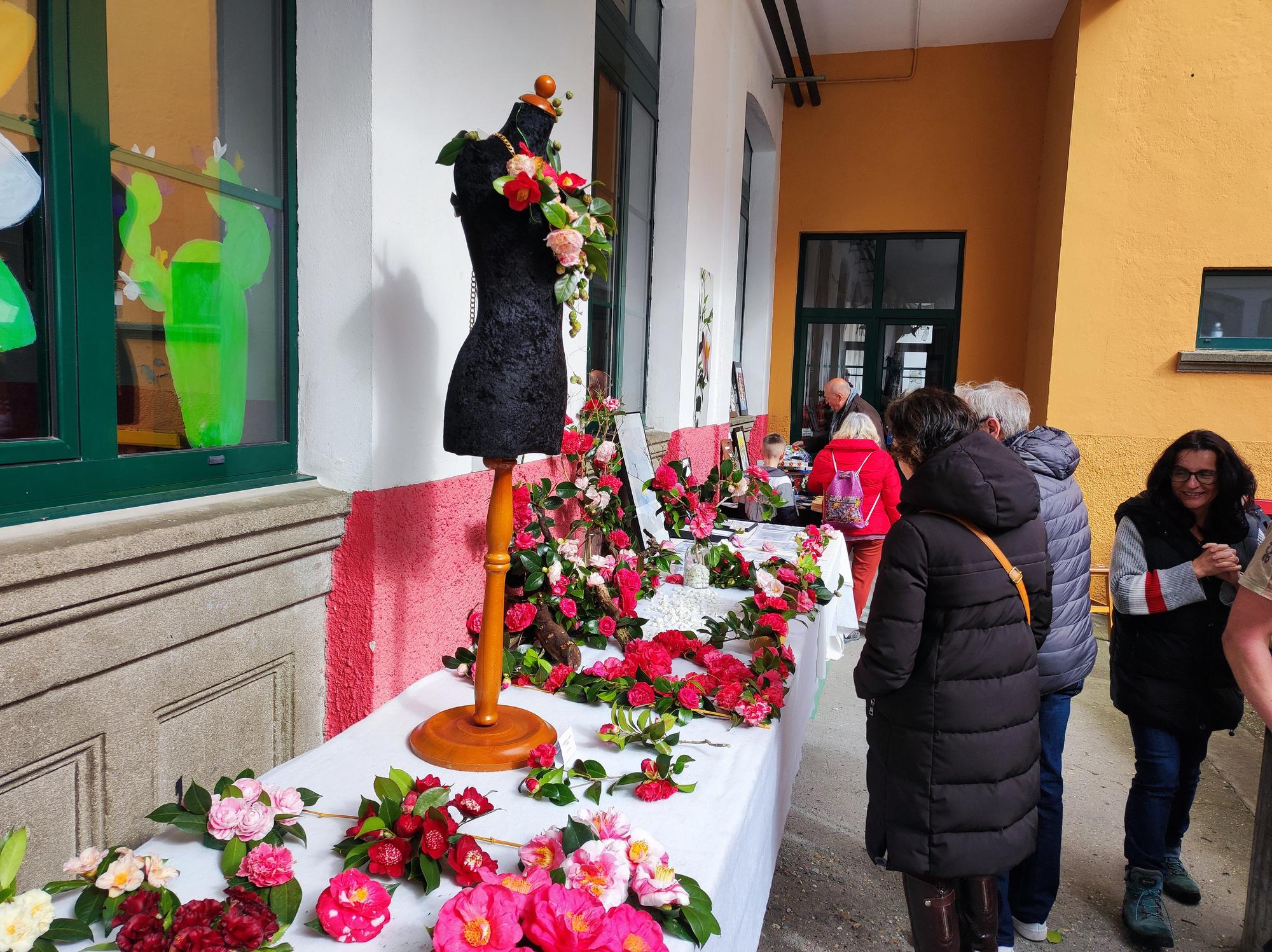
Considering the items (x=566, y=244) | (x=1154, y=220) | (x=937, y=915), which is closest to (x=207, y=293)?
(x=566, y=244)

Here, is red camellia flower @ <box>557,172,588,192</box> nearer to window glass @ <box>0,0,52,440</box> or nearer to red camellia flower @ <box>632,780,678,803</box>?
window glass @ <box>0,0,52,440</box>

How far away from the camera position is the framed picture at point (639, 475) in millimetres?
2965

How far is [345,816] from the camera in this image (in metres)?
1.26

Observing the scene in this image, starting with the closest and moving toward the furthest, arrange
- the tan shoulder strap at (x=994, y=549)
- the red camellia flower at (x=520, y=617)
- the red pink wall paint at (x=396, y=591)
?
1. the red pink wall paint at (x=396, y=591)
2. the tan shoulder strap at (x=994, y=549)
3. the red camellia flower at (x=520, y=617)

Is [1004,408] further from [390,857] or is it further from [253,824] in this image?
[253,824]

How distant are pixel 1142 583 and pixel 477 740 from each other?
6.47 ft

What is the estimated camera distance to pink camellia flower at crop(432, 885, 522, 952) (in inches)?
35.7

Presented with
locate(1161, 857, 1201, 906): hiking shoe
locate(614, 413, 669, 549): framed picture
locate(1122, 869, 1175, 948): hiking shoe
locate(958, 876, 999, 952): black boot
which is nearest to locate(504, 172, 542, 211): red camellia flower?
locate(614, 413, 669, 549): framed picture

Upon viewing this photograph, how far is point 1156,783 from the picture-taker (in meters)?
2.36

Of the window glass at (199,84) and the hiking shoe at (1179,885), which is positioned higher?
the window glass at (199,84)

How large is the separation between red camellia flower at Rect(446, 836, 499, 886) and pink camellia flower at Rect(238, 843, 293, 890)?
213 millimetres

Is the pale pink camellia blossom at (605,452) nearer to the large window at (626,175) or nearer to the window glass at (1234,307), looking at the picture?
the large window at (626,175)

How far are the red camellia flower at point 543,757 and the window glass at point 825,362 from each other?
23.3ft

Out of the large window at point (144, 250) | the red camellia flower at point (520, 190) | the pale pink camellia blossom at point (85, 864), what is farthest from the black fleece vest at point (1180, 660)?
the pale pink camellia blossom at point (85, 864)
